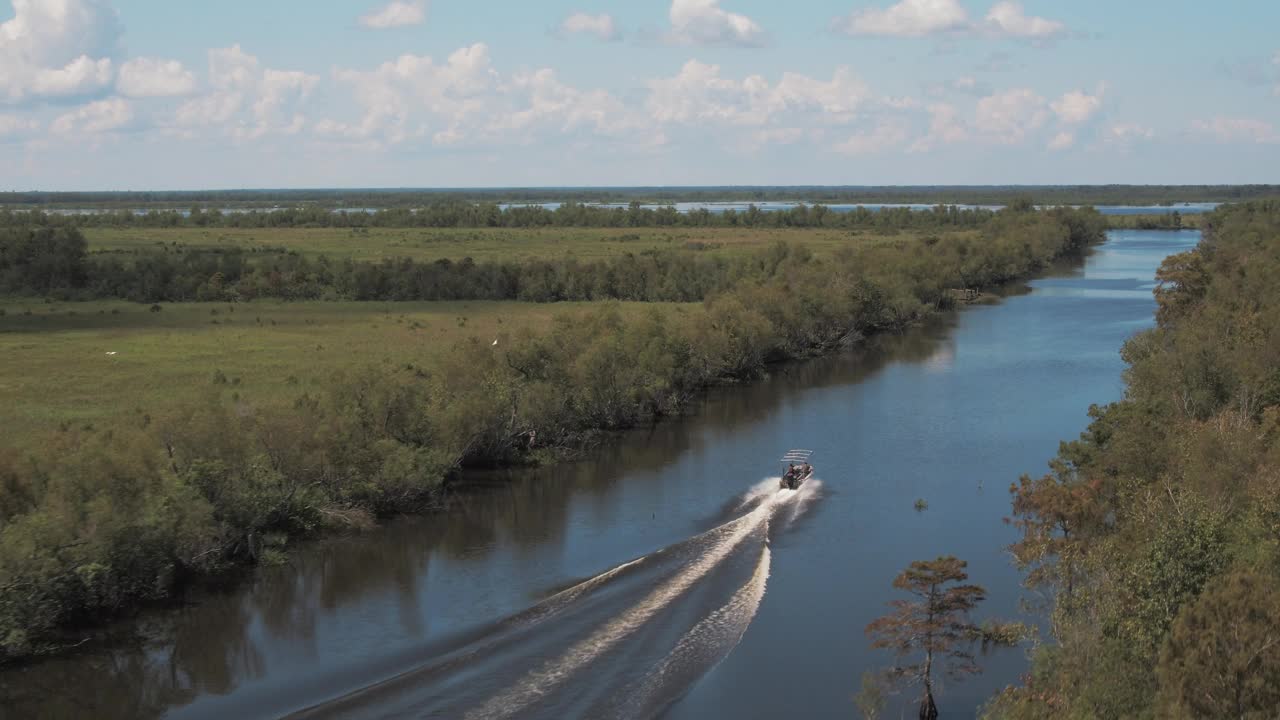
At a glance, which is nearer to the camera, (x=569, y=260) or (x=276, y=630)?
(x=276, y=630)

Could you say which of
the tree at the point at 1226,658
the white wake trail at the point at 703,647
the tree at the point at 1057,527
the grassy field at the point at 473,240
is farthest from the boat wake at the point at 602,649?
the grassy field at the point at 473,240

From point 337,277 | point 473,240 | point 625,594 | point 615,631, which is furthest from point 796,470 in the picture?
point 473,240

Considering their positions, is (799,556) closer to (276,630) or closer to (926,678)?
(926,678)

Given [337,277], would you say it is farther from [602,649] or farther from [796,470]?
[602,649]

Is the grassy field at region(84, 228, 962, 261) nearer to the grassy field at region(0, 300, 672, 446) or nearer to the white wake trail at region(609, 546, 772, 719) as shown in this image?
the grassy field at region(0, 300, 672, 446)

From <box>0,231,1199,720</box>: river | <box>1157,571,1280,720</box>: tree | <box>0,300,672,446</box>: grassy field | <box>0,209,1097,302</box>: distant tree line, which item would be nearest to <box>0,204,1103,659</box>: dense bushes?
<box>0,231,1199,720</box>: river

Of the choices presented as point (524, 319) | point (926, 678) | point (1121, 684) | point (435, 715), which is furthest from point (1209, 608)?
point (524, 319)
